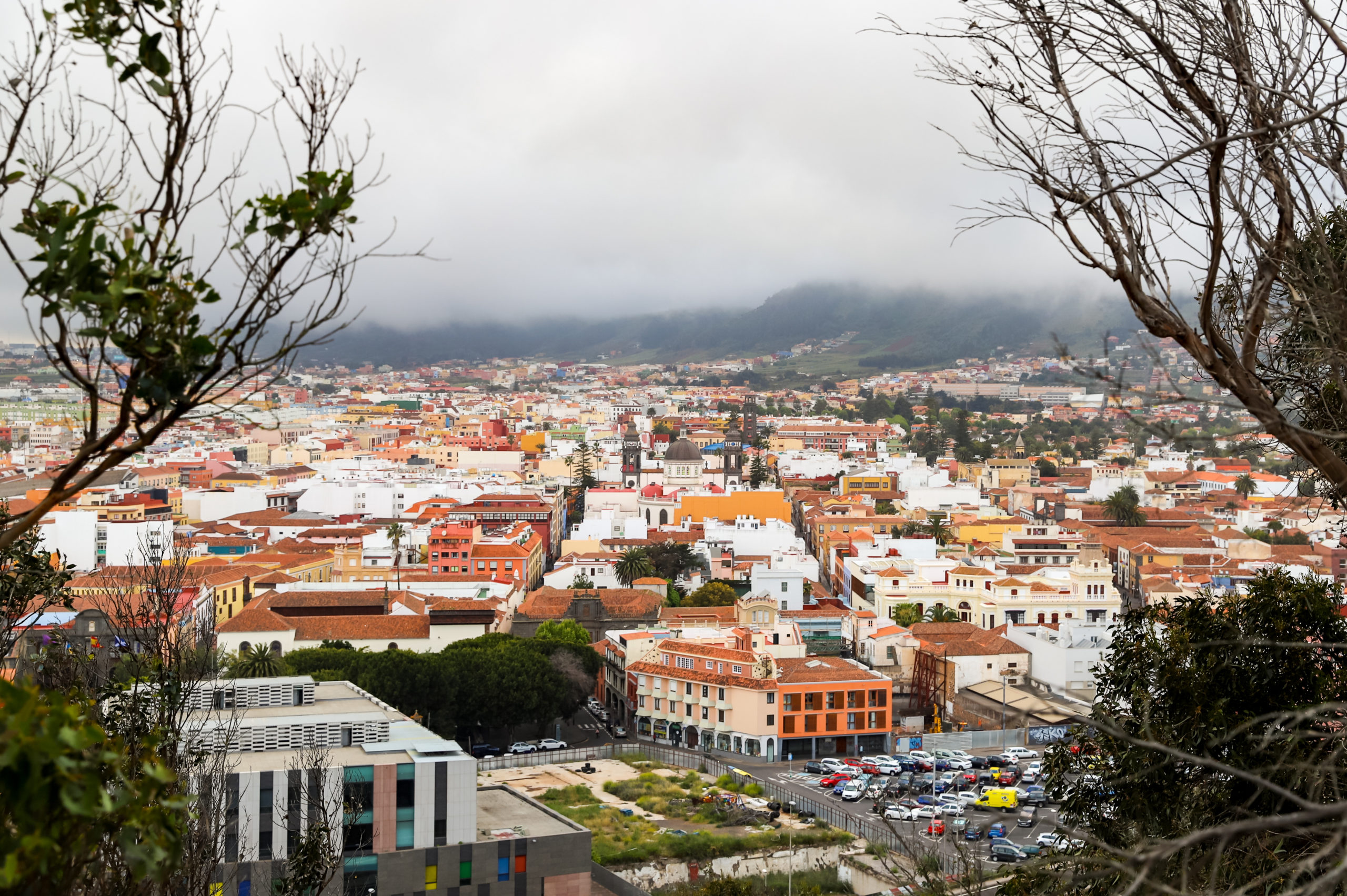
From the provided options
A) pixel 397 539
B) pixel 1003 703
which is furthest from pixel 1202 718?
pixel 397 539

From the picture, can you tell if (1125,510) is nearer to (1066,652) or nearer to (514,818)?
(1066,652)

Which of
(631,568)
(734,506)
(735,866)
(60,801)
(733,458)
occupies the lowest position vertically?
(735,866)

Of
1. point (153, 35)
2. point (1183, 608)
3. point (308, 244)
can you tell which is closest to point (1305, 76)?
point (308, 244)

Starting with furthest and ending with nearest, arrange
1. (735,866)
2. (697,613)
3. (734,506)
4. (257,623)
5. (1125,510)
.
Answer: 1. (734,506)
2. (1125,510)
3. (697,613)
4. (257,623)
5. (735,866)

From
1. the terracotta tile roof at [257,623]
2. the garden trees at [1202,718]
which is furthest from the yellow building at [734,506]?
the garden trees at [1202,718]

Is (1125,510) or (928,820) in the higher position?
(1125,510)

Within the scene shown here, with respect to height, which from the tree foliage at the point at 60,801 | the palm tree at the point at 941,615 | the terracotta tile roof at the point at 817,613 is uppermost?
the tree foliage at the point at 60,801

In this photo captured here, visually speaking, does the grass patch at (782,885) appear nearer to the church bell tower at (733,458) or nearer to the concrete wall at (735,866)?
the concrete wall at (735,866)

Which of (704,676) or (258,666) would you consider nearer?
(258,666)
